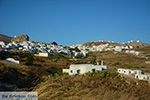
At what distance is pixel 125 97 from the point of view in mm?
3557

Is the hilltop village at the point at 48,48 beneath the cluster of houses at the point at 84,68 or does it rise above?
above

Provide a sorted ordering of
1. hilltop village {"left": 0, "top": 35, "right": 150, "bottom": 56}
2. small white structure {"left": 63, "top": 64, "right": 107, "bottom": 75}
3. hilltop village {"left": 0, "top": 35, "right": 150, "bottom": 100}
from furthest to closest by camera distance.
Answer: hilltop village {"left": 0, "top": 35, "right": 150, "bottom": 56}
small white structure {"left": 63, "top": 64, "right": 107, "bottom": 75}
hilltop village {"left": 0, "top": 35, "right": 150, "bottom": 100}

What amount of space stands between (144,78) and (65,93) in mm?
26479

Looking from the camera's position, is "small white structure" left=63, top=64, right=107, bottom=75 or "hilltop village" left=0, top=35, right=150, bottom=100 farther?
"small white structure" left=63, top=64, right=107, bottom=75

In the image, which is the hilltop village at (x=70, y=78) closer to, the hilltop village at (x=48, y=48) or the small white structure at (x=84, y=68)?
the small white structure at (x=84, y=68)

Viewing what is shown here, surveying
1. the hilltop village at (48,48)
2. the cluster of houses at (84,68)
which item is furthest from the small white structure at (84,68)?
the hilltop village at (48,48)

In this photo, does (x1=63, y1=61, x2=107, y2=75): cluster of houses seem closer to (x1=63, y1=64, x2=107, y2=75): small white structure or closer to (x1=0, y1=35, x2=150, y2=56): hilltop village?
(x1=63, y1=64, x2=107, y2=75): small white structure

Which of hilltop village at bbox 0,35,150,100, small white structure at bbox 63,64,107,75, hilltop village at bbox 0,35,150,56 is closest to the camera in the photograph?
hilltop village at bbox 0,35,150,100

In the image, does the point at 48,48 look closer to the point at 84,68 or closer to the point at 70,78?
the point at 84,68

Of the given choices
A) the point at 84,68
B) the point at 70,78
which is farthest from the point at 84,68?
the point at 70,78

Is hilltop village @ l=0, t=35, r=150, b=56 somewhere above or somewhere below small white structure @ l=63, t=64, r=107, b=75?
above

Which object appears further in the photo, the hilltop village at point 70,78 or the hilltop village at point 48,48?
the hilltop village at point 48,48

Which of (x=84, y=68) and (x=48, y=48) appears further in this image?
(x=48, y=48)

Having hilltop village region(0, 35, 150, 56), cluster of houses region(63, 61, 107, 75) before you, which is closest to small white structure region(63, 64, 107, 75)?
cluster of houses region(63, 61, 107, 75)
